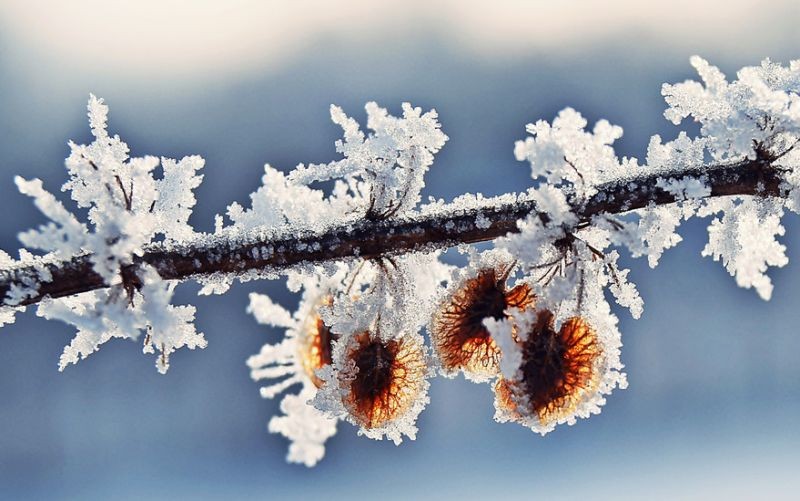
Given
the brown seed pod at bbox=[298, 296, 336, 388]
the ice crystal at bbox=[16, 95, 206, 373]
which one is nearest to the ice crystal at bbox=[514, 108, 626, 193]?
the ice crystal at bbox=[16, 95, 206, 373]

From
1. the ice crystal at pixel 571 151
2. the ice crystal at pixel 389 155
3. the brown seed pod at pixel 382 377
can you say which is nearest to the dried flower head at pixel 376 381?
the brown seed pod at pixel 382 377

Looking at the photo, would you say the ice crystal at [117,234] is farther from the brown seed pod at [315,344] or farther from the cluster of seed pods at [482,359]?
the brown seed pod at [315,344]

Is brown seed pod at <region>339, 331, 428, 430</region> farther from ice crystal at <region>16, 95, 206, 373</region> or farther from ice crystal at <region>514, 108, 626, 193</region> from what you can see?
ice crystal at <region>514, 108, 626, 193</region>

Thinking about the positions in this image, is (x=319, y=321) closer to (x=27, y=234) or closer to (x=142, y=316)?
(x=142, y=316)

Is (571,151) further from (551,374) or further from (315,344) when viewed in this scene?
(315,344)

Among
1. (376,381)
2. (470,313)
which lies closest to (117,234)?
(376,381)
